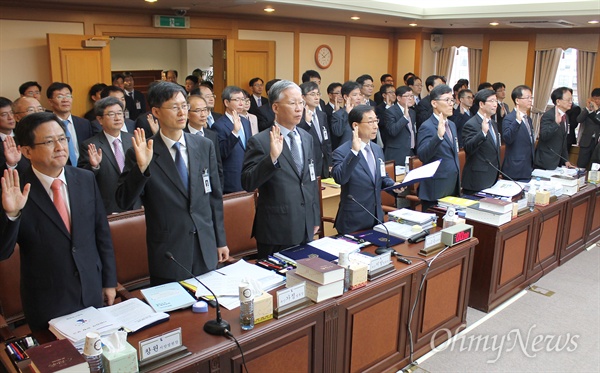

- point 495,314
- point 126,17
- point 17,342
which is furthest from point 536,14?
point 17,342

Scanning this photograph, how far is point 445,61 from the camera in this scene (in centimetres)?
1016

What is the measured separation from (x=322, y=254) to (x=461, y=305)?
121cm

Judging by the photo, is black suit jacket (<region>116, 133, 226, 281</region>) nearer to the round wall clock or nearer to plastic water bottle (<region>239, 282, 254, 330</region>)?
plastic water bottle (<region>239, 282, 254, 330</region>)

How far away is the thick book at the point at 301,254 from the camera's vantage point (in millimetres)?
2713

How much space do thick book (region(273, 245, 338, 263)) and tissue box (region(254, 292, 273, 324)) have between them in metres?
0.51

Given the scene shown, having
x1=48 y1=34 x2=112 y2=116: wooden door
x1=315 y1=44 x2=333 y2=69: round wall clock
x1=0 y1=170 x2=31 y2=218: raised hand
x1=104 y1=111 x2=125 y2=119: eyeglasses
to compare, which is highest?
x1=315 y1=44 x2=333 y2=69: round wall clock

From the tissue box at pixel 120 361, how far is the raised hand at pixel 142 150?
847mm

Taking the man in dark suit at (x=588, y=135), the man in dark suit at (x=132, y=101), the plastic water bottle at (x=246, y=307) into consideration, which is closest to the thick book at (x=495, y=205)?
the plastic water bottle at (x=246, y=307)

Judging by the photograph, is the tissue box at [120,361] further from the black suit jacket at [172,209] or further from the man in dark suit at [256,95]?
the man in dark suit at [256,95]

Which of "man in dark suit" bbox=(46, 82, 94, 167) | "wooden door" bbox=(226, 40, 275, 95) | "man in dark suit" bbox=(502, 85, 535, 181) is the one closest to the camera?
"man in dark suit" bbox=(46, 82, 94, 167)

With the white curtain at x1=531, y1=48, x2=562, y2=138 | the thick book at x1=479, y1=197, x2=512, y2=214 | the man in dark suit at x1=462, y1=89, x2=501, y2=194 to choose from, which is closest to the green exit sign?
the man in dark suit at x1=462, y1=89, x2=501, y2=194

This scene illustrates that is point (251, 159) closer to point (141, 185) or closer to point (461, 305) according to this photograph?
point (141, 185)

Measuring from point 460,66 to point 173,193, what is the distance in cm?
894

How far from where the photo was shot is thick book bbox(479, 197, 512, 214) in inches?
142
